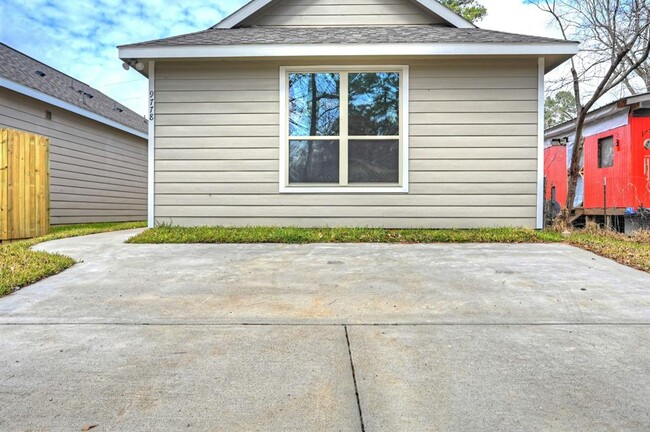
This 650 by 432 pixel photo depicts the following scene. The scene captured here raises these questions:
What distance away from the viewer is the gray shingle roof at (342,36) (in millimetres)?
5996

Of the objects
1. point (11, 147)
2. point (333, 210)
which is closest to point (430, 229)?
point (333, 210)

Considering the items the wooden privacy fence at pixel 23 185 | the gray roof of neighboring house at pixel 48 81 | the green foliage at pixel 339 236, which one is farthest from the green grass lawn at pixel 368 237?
the gray roof of neighboring house at pixel 48 81

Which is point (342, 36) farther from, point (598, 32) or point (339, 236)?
point (598, 32)

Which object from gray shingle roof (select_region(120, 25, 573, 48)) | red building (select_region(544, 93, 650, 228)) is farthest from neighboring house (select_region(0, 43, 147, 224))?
red building (select_region(544, 93, 650, 228))

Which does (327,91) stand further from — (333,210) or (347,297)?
(347,297)

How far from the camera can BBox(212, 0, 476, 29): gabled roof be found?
7078 millimetres

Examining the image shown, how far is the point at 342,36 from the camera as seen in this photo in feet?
20.8

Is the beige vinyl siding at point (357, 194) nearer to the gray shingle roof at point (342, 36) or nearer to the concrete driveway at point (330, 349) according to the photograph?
→ the gray shingle roof at point (342, 36)

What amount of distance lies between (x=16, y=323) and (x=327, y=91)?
5114 millimetres

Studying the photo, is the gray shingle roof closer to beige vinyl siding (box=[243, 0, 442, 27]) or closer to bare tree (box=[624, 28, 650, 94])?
beige vinyl siding (box=[243, 0, 442, 27])

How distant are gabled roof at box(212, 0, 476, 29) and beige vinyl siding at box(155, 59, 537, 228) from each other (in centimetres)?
151

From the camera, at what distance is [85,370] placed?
202cm

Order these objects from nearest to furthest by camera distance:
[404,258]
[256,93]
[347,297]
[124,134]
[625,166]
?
[347,297], [404,258], [256,93], [625,166], [124,134]

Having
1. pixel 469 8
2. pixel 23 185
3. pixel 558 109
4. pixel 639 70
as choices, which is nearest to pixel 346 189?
pixel 23 185
